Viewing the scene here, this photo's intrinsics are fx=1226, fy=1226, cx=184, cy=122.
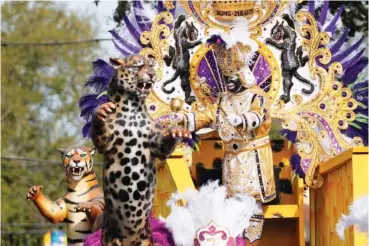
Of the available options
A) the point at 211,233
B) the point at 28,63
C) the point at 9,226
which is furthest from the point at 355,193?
the point at 28,63

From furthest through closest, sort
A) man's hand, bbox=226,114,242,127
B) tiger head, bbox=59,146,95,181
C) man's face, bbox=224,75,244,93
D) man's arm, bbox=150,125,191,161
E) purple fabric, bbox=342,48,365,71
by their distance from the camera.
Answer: purple fabric, bbox=342,48,365,71 < man's face, bbox=224,75,244,93 < tiger head, bbox=59,146,95,181 < man's hand, bbox=226,114,242,127 < man's arm, bbox=150,125,191,161

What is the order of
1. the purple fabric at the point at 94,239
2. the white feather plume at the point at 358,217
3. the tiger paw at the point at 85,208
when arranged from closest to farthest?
the white feather plume at the point at 358,217 < the purple fabric at the point at 94,239 < the tiger paw at the point at 85,208

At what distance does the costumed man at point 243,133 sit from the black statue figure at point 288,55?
65cm

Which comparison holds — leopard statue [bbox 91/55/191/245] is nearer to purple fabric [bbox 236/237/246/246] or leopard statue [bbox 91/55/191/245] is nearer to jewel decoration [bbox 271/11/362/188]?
purple fabric [bbox 236/237/246/246]

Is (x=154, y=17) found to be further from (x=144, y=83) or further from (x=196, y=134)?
(x=144, y=83)

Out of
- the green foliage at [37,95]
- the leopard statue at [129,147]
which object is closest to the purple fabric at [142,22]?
the leopard statue at [129,147]

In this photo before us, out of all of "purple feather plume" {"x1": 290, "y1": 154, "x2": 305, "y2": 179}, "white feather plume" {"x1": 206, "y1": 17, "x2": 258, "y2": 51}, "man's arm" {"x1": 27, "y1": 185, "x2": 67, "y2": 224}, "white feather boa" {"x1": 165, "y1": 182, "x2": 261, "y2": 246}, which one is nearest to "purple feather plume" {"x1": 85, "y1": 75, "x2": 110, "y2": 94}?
"white feather plume" {"x1": 206, "y1": 17, "x2": 258, "y2": 51}

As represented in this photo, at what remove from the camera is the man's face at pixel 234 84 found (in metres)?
8.02

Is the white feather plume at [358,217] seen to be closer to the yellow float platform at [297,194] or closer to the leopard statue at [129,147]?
the yellow float platform at [297,194]

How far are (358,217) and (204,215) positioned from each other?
0.91 metres

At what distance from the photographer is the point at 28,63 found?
20.8 meters

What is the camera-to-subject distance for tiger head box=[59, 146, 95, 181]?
7.86 meters

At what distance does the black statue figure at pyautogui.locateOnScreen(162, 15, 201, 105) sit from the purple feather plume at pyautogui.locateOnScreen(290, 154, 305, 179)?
2.70 ft

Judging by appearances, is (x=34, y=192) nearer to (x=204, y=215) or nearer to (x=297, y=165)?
(x=204, y=215)
